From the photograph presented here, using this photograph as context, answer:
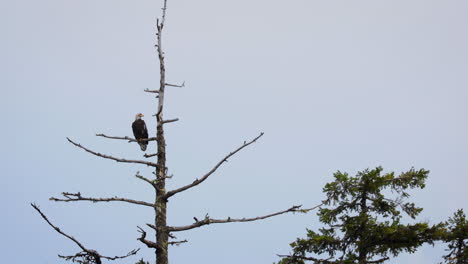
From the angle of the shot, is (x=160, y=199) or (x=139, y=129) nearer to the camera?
(x=160, y=199)

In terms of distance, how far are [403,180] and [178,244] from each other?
9.98m

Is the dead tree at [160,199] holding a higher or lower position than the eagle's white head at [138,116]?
lower

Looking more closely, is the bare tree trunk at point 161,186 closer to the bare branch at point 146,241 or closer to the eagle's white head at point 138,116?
the bare branch at point 146,241

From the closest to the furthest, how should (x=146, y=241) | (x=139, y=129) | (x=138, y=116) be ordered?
1. (x=146, y=241)
2. (x=139, y=129)
3. (x=138, y=116)

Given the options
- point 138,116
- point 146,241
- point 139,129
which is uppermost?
point 138,116

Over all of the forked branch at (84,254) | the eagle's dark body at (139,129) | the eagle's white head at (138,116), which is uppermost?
the eagle's white head at (138,116)

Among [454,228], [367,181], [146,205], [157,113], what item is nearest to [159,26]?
[157,113]

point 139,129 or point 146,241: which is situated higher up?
point 139,129

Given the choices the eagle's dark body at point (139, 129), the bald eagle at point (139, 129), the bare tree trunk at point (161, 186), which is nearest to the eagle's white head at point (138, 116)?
the bald eagle at point (139, 129)

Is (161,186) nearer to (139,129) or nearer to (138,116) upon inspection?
(139,129)

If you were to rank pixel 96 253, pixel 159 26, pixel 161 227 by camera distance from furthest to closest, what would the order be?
1. pixel 159 26
2. pixel 161 227
3. pixel 96 253

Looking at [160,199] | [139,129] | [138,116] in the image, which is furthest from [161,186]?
[138,116]

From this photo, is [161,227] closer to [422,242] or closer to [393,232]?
[393,232]

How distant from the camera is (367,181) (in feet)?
51.0
